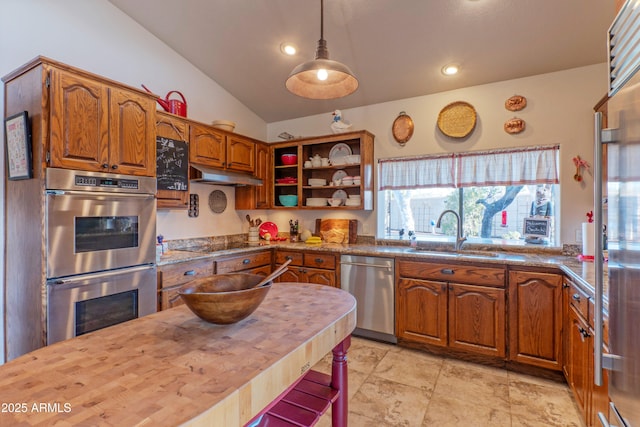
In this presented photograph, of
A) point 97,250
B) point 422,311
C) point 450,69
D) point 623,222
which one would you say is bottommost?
point 422,311

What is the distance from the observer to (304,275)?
354 centimetres

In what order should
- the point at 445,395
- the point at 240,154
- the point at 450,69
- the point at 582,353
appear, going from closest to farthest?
the point at 582,353 → the point at 445,395 → the point at 450,69 → the point at 240,154

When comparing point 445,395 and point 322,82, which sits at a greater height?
point 322,82

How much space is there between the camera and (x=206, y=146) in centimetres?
329

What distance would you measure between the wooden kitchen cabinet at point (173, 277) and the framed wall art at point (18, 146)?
110cm

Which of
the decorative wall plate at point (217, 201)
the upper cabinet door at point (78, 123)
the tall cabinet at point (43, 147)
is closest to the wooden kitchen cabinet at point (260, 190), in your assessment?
the decorative wall plate at point (217, 201)

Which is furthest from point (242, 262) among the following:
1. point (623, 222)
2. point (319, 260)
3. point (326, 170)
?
point (623, 222)

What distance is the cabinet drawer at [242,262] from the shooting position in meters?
3.09

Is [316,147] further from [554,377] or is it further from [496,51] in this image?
[554,377]

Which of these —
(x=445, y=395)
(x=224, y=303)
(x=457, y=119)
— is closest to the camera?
(x=224, y=303)

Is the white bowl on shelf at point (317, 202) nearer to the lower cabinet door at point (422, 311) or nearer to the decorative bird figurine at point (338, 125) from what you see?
the decorative bird figurine at point (338, 125)

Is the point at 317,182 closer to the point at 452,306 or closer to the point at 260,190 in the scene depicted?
the point at 260,190

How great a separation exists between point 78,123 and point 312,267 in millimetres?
2451

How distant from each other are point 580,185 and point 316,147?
289 cm
